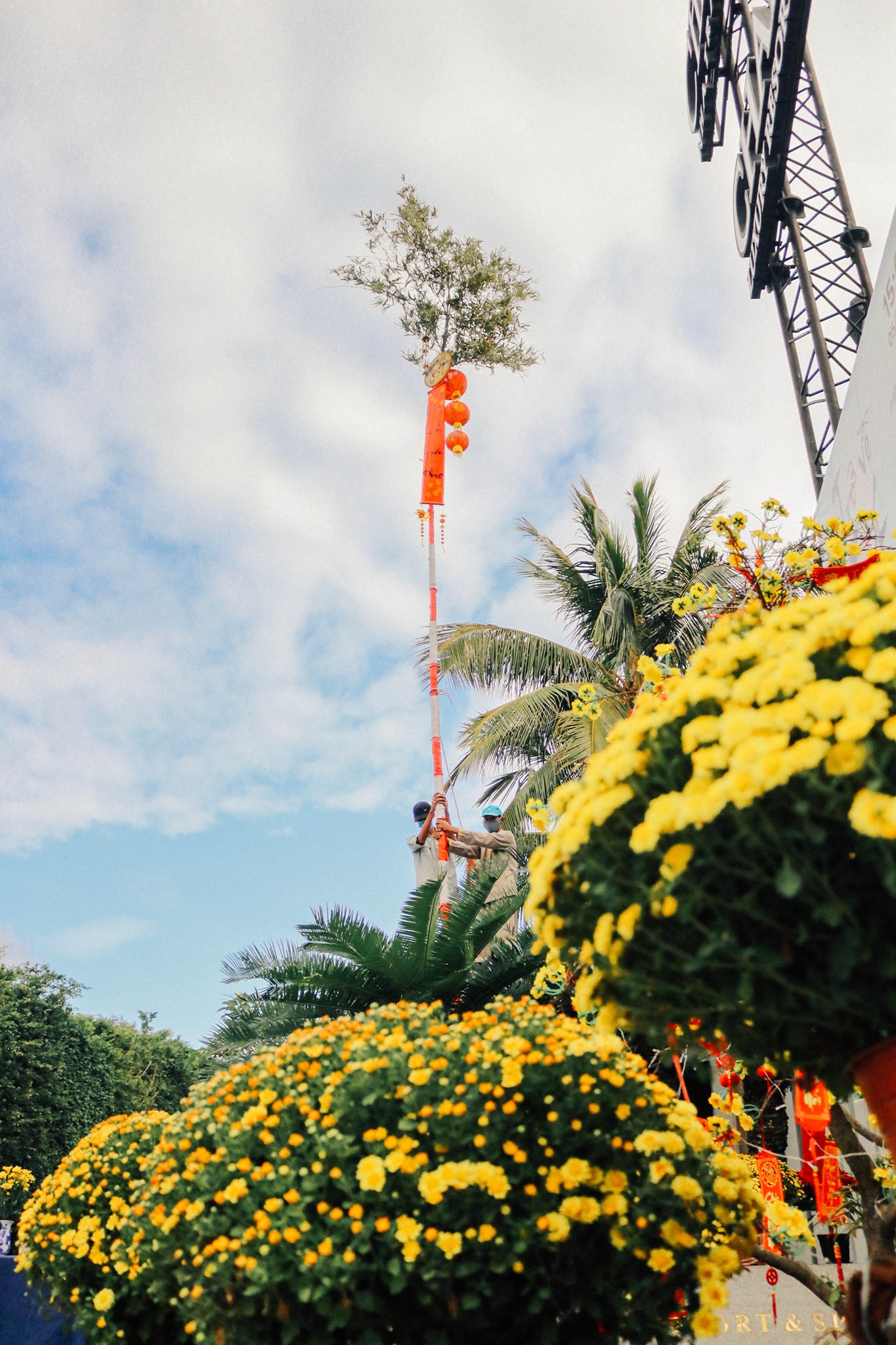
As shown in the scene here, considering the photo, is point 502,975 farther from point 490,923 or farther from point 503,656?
point 503,656

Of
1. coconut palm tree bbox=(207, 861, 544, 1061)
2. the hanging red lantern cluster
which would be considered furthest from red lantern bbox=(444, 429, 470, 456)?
coconut palm tree bbox=(207, 861, 544, 1061)

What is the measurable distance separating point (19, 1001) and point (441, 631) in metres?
9.25

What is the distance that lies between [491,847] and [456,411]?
16.8ft

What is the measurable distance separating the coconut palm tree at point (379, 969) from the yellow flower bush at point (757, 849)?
5783mm

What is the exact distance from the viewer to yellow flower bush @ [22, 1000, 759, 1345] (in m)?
2.45

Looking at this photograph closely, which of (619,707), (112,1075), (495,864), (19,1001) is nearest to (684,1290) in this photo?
(495,864)

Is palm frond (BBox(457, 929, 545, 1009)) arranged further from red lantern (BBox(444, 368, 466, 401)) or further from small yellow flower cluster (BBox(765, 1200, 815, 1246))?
red lantern (BBox(444, 368, 466, 401))

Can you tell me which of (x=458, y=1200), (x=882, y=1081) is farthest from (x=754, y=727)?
(x=458, y=1200)

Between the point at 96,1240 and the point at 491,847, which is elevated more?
the point at 491,847

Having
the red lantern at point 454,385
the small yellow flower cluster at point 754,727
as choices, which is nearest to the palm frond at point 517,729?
the red lantern at point 454,385

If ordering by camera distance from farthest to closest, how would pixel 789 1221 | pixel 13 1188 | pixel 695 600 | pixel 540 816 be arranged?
pixel 13 1188, pixel 695 600, pixel 540 816, pixel 789 1221

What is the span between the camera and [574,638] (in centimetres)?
1366

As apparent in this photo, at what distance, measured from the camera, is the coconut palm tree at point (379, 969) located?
24.8 feet

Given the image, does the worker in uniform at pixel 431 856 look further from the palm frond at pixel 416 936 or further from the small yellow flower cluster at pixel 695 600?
the small yellow flower cluster at pixel 695 600
